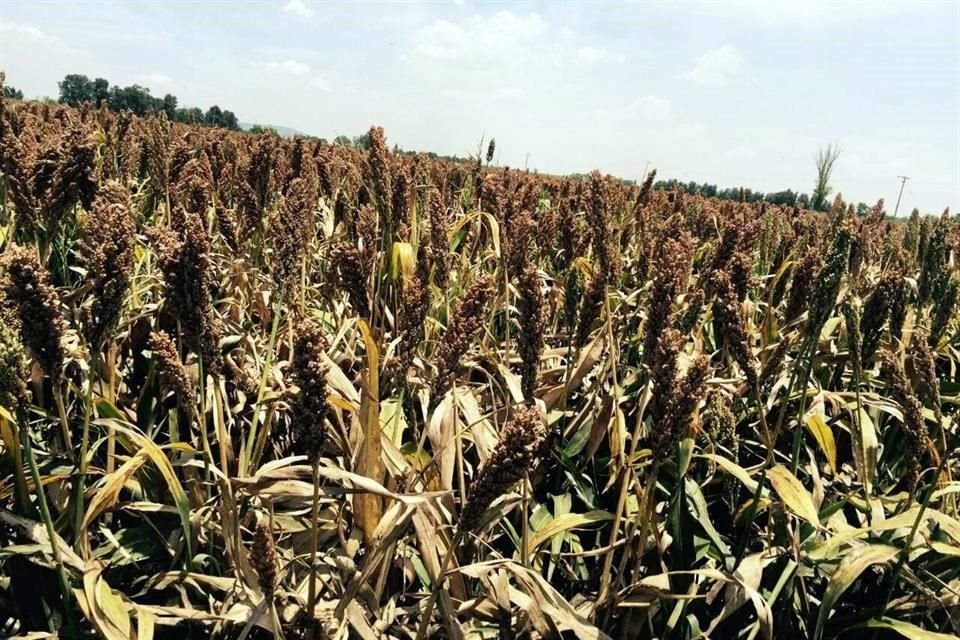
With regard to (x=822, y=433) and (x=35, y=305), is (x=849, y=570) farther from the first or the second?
(x=35, y=305)

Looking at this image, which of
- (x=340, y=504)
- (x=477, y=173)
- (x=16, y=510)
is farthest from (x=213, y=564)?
(x=477, y=173)

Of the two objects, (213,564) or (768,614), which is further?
(213,564)

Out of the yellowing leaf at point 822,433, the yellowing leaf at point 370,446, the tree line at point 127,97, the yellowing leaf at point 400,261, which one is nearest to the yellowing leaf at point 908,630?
the yellowing leaf at point 822,433

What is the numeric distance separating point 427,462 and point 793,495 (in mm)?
1054

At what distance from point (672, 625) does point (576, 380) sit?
3.05 ft

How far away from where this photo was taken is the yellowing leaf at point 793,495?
1.65m

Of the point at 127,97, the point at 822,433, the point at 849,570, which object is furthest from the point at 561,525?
the point at 127,97

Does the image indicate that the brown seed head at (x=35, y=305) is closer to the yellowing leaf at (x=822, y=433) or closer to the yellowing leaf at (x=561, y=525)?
the yellowing leaf at (x=561, y=525)

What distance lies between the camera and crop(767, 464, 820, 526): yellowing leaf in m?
1.65

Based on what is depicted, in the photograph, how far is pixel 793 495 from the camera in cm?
169

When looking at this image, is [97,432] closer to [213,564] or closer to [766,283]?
[213,564]

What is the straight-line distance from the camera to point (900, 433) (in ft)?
8.24

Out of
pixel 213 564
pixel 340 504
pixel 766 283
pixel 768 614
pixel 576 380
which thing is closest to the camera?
pixel 768 614

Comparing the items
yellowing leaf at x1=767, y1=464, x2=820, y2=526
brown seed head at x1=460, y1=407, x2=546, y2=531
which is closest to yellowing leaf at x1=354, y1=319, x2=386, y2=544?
brown seed head at x1=460, y1=407, x2=546, y2=531
